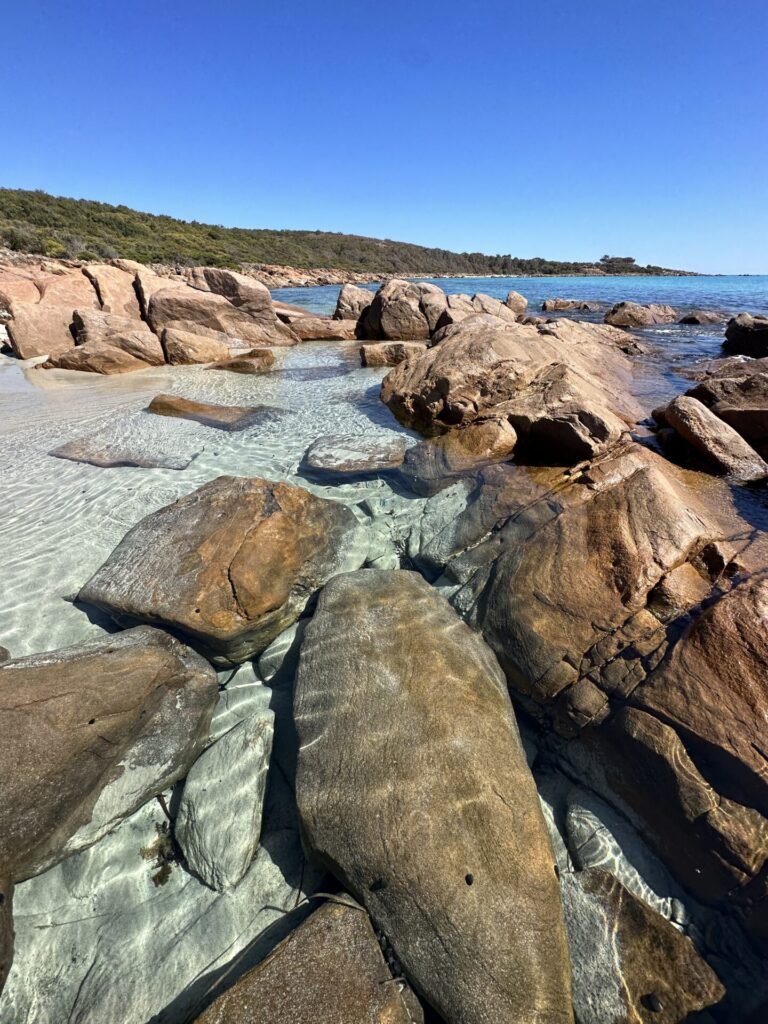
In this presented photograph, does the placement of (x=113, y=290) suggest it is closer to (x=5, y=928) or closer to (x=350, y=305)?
(x=350, y=305)

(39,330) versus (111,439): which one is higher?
(39,330)

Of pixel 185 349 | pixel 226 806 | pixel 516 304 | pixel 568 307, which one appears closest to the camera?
pixel 226 806

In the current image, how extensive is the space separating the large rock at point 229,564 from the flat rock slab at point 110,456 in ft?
6.98

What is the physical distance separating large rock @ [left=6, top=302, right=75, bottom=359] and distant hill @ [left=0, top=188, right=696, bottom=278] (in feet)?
91.4

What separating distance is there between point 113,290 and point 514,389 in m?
16.8

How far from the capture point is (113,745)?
2.48 meters

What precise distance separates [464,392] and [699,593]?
4446mm

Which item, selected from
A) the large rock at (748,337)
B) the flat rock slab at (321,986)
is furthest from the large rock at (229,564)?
the large rock at (748,337)

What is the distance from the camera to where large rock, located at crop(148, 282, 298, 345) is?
1516 centimetres

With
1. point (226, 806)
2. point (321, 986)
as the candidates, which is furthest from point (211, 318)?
point (321, 986)

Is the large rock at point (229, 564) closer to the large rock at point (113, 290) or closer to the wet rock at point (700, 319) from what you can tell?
the large rock at point (113, 290)

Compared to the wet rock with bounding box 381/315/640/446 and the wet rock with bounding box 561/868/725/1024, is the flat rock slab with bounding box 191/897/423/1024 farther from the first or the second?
the wet rock with bounding box 381/315/640/446

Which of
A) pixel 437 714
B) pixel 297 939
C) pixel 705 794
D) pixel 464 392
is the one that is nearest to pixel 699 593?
pixel 705 794

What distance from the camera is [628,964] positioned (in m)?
1.91
